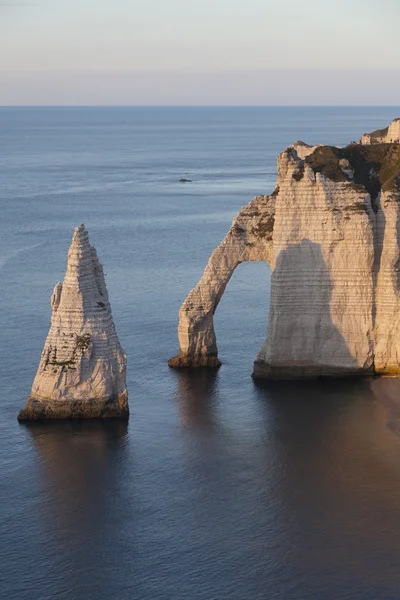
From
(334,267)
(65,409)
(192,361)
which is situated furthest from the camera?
(192,361)

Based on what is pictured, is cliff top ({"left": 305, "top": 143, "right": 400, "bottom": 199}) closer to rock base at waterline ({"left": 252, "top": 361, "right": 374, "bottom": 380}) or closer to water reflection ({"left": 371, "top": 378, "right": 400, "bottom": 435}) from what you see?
rock base at waterline ({"left": 252, "top": 361, "right": 374, "bottom": 380})

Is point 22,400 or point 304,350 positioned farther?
point 304,350

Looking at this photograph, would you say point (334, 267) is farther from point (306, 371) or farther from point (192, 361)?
point (192, 361)

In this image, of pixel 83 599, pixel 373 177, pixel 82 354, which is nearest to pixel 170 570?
pixel 83 599

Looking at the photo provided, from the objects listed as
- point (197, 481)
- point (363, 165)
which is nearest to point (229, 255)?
point (363, 165)

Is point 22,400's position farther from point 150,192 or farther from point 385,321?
point 150,192

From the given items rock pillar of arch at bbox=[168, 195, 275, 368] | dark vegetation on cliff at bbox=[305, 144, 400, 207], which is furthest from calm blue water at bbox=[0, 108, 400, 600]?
dark vegetation on cliff at bbox=[305, 144, 400, 207]

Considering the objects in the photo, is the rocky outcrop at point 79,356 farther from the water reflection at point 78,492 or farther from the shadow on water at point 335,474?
the shadow on water at point 335,474
